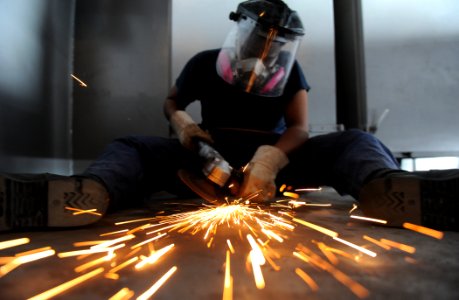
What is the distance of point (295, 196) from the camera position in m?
1.47

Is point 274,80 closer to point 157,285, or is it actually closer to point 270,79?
point 270,79

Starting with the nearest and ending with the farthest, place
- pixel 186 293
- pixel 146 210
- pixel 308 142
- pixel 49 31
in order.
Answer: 1. pixel 186 293
2. pixel 146 210
3. pixel 308 142
4. pixel 49 31

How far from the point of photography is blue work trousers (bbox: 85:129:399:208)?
102 cm

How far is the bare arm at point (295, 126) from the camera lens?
1323 mm

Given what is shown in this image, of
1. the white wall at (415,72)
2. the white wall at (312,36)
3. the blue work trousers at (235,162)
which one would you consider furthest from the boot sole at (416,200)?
the white wall at (415,72)

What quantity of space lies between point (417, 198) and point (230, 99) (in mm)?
879

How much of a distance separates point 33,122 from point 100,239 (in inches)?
36.5

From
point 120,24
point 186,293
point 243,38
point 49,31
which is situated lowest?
point 186,293

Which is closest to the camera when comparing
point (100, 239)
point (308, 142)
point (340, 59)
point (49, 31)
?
point (100, 239)

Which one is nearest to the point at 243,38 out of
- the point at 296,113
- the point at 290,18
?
the point at 290,18

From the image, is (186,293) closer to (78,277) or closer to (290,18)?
(78,277)

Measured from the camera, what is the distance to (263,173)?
3.92ft

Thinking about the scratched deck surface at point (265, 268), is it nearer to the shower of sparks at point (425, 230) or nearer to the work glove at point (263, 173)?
the shower of sparks at point (425, 230)

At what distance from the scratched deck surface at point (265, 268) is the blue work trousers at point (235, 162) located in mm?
204
